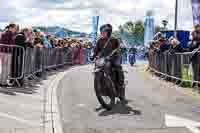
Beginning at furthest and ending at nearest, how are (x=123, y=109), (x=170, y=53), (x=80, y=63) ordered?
(x=80, y=63), (x=170, y=53), (x=123, y=109)

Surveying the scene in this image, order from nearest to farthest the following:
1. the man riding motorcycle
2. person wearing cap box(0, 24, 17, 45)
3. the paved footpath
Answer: the paved footpath → the man riding motorcycle → person wearing cap box(0, 24, 17, 45)

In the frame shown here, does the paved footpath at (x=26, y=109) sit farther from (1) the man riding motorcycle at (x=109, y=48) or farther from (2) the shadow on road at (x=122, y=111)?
(1) the man riding motorcycle at (x=109, y=48)

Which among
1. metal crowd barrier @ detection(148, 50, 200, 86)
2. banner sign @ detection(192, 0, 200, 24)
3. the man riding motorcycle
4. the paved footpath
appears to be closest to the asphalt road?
the paved footpath

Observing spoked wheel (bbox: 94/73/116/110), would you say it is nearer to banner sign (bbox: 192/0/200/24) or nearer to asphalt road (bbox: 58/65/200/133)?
asphalt road (bbox: 58/65/200/133)

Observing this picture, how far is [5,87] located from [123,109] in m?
4.60

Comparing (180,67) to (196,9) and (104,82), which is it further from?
(104,82)

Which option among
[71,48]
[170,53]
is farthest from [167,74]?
[71,48]

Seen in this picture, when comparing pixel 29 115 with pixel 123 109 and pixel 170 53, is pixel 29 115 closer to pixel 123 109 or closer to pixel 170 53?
pixel 123 109

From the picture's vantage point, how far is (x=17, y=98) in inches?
480

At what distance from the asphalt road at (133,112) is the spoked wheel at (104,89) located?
0.19m

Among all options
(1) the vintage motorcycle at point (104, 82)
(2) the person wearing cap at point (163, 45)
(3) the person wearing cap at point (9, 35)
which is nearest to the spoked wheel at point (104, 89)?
(1) the vintage motorcycle at point (104, 82)

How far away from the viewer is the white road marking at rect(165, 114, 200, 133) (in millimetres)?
8766

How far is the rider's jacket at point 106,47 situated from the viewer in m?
11.1

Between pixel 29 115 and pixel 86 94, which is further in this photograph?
pixel 86 94
